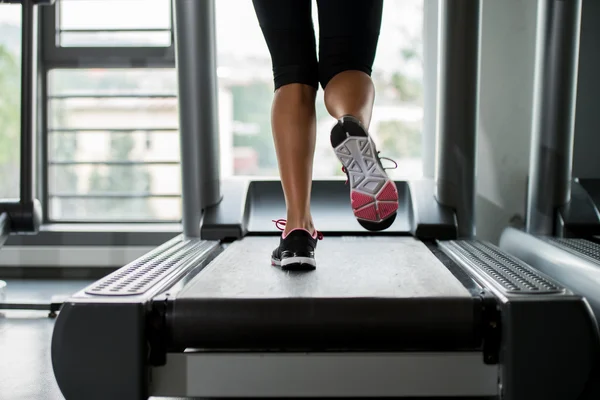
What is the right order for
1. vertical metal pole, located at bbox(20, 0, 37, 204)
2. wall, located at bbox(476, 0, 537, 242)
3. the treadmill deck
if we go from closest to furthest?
1. the treadmill deck
2. vertical metal pole, located at bbox(20, 0, 37, 204)
3. wall, located at bbox(476, 0, 537, 242)

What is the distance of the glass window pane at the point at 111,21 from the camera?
259cm

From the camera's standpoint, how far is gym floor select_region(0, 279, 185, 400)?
1.23 m

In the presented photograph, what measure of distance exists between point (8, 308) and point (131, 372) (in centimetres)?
111

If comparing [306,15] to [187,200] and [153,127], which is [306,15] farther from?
[153,127]

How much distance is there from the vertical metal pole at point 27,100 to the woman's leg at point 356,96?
1.14 m

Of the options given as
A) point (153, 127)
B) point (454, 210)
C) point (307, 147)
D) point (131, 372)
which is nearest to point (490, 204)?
point (454, 210)

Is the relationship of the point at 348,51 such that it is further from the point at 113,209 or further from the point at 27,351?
the point at 113,209

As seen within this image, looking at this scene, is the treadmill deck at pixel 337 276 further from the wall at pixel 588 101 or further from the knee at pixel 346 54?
the wall at pixel 588 101

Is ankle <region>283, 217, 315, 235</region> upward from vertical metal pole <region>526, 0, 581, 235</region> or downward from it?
downward

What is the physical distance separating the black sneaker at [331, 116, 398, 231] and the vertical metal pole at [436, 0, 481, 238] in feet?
2.90

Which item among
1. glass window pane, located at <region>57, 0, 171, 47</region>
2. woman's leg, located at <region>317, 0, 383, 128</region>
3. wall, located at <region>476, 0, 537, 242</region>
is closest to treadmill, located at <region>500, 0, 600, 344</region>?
wall, located at <region>476, 0, 537, 242</region>

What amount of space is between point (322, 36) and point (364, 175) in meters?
0.36

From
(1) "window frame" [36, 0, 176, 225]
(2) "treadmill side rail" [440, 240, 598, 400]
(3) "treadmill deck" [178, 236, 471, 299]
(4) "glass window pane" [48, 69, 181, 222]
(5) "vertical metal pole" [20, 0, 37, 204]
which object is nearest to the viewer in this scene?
(2) "treadmill side rail" [440, 240, 598, 400]

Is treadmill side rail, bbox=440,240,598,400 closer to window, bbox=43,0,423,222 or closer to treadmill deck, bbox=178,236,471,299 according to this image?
treadmill deck, bbox=178,236,471,299
